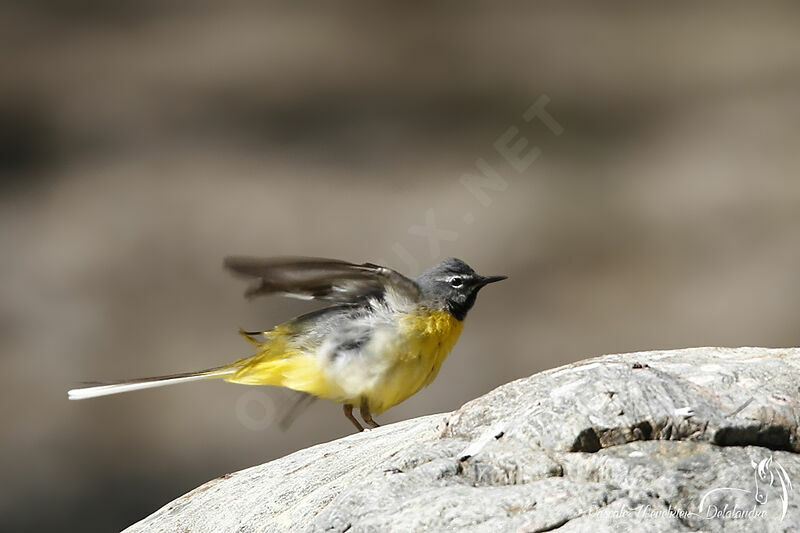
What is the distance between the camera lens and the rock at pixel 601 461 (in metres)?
1.56

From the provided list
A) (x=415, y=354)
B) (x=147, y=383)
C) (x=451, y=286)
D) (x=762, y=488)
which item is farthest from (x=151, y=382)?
(x=762, y=488)

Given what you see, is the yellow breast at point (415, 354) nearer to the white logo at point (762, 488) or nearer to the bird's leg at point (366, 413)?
the bird's leg at point (366, 413)

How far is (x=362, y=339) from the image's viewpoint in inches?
115

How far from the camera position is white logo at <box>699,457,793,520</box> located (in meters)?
1.54

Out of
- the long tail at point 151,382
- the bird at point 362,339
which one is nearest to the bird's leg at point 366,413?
the bird at point 362,339

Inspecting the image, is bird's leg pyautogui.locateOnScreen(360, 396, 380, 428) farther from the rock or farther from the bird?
the rock

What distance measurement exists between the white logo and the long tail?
1710 millimetres

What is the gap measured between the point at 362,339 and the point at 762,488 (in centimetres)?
146

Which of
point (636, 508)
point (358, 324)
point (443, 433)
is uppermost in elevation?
point (358, 324)

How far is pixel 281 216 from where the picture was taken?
5.61 metres

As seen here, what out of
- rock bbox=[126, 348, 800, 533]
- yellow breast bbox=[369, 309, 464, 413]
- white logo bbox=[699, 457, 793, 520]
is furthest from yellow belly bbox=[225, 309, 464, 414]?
white logo bbox=[699, 457, 793, 520]

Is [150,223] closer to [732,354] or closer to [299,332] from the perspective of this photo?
[299,332]

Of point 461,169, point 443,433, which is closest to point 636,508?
point 443,433

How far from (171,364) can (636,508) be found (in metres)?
4.03
